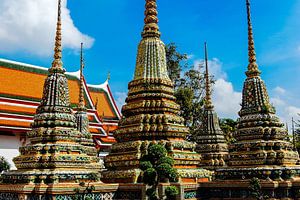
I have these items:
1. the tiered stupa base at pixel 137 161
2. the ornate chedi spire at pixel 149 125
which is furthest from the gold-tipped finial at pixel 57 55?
the tiered stupa base at pixel 137 161

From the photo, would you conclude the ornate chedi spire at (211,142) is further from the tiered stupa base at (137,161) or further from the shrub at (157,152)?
the shrub at (157,152)

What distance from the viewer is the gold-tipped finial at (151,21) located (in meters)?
13.7

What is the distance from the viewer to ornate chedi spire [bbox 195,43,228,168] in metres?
16.2

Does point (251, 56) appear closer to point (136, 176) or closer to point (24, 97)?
point (136, 176)

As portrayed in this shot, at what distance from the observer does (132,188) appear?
415 inches

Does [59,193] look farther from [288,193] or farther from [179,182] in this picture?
[288,193]

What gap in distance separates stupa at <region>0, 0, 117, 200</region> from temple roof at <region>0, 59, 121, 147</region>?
10.8 meters

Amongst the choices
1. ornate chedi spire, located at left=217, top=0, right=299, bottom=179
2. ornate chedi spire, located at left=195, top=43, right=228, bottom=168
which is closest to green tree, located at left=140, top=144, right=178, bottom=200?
ornate chedi spire, located at left=217, top=0, right=299, bottom=179

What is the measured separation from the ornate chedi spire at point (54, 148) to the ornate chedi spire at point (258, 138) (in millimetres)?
4467

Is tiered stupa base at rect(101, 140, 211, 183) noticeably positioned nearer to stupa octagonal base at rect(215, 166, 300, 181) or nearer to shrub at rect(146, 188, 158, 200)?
stupa octagonal base at rect(215, 166, 300, 181)

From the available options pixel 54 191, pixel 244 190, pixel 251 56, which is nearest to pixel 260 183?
pixel 244 190

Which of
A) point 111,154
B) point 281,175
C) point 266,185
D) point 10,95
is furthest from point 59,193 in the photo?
point 10,95

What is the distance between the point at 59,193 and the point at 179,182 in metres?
3.24

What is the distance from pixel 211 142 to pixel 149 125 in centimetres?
539
